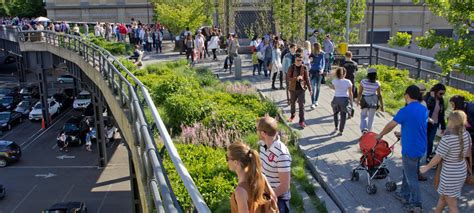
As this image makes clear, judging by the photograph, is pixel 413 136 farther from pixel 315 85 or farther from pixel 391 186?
pixel 315 85

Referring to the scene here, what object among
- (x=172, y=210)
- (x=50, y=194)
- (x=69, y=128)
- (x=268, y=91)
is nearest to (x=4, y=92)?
(x=69, y=128)

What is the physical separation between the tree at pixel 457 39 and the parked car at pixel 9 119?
40.8 metres

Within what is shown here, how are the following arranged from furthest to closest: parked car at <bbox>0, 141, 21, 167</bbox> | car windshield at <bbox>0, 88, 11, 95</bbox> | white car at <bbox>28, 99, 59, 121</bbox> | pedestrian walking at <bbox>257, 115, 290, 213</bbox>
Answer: car windshield at <bbox>0, 88, 11, 95</bbox> → white car at <bbox>28, 99, 59, 121</bbox> → parked car at <bbox>0, 141, 21, 167</bbox> → pedestrian walking at <bbox>257, 115, 290, 213</bbox>

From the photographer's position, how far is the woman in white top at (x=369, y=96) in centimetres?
1048

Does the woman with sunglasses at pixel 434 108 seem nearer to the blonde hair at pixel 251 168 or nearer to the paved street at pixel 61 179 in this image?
the blonde hair at pixel 251 168

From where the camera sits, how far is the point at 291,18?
92.6ft

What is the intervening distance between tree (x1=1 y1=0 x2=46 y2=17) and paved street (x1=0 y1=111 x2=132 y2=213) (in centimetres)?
4226

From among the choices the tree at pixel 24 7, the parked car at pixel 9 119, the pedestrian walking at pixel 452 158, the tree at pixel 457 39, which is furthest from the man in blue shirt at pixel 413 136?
the tree at pixel 24 7

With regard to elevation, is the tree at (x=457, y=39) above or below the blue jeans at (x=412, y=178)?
above

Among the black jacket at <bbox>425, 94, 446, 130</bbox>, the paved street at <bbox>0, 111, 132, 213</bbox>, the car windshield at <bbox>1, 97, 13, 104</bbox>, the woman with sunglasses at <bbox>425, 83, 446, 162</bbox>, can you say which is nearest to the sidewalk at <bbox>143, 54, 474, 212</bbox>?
the woman with sunglasses at <bbox>425, 83, 446, 162</bbox>

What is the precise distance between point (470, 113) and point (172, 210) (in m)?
6.94

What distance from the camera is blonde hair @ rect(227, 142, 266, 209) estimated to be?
14.2 feet

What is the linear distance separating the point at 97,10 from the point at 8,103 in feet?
86.7

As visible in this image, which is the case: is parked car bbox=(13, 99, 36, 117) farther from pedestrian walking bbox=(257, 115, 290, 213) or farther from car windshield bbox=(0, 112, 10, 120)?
pedestrian walking bbox=(257, 115, 290, 213)
